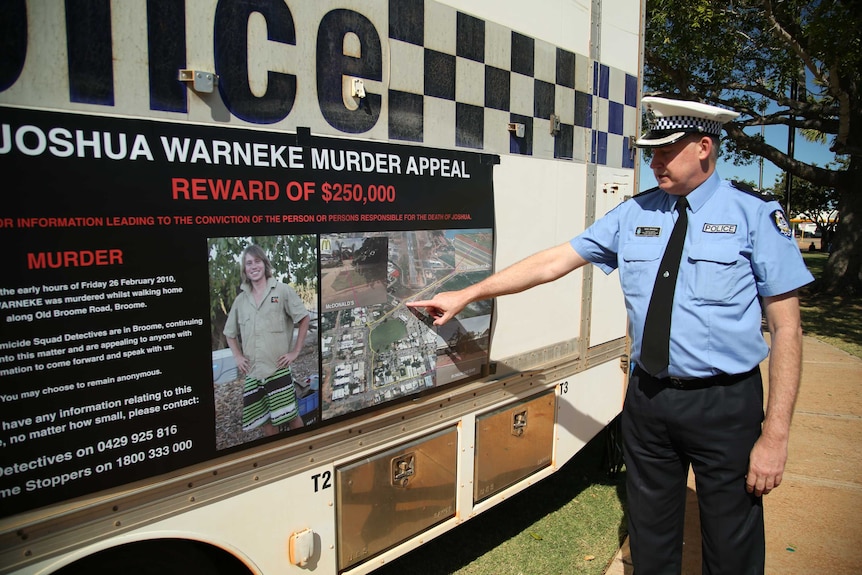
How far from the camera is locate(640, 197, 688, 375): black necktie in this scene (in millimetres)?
2193

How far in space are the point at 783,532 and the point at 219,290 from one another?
3289 mm

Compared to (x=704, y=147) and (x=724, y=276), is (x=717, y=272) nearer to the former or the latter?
(x=724, y=276)

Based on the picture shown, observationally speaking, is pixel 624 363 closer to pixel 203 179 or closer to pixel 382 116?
pixel 382 116

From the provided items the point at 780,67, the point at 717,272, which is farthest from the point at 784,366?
the point at 780,67

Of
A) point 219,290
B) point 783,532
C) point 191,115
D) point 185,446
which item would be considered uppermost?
point 191,115

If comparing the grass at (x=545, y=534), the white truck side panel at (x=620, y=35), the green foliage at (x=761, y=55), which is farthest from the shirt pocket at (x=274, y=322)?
A: the green foliage at (x=761, y=55)

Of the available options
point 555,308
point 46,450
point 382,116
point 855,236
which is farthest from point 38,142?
point 855,236

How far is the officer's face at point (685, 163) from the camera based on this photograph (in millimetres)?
2219

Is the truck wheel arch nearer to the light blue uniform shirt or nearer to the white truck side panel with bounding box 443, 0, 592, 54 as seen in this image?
the light blue uniform shirt

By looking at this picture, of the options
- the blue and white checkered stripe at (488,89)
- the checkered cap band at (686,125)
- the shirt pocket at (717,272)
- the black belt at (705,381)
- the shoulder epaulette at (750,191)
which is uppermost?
the blue and white checkered stripe at (488,89)

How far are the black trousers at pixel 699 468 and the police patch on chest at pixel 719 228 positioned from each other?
51 centimetres

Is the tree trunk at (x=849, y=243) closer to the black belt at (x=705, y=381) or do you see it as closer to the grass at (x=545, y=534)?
the grass at (x=545, y=534)

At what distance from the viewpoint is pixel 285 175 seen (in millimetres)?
1851

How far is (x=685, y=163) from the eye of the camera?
2.22m
